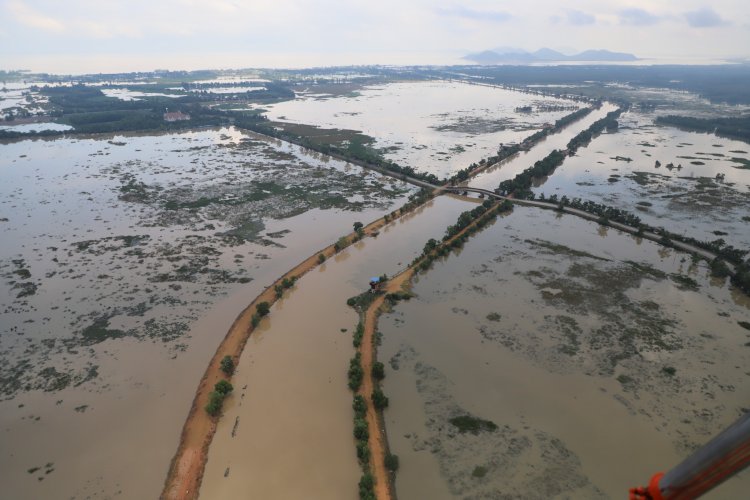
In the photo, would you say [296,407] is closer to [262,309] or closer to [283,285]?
[262,309]

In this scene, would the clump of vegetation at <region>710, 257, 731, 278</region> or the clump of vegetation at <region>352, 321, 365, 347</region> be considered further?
the clump of vegetation at <region>710, 257, 731, 278</region>

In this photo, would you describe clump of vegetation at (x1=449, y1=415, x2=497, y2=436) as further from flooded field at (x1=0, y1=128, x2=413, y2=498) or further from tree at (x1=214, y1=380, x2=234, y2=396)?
flooded field at (x1=0, y1=128, x2=413, y2=498)

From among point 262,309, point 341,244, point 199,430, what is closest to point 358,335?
point 262,309

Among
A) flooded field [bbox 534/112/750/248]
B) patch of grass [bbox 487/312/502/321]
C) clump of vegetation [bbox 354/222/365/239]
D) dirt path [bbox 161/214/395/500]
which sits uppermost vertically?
flooded field [bbox 534/112/750/248]

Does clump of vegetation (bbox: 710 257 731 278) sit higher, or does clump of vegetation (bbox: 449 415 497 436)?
clump of vegetation (bbox: 710 257 731 278)

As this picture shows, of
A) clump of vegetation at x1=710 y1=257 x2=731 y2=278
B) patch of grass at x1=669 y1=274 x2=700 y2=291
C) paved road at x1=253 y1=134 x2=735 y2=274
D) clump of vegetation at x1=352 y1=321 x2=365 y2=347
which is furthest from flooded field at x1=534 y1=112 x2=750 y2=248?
clump of vegetation at x1=352 y1=321 x2=365 y2=347
